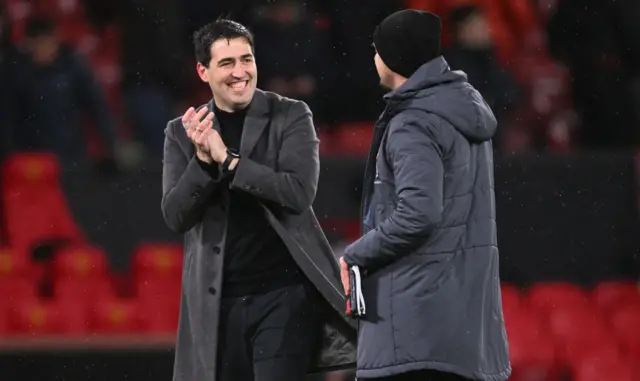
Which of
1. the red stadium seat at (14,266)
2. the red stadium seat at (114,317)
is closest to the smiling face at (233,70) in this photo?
the red stadium seat at (114,317)

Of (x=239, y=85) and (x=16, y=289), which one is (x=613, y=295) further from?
(x=239, y=85)

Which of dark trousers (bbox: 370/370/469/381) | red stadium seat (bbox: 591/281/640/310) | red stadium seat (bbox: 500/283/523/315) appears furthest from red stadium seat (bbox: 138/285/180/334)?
dark trousers (bbox: 370/370/469/381)

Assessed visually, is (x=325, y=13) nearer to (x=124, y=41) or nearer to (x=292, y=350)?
(x=124, y=41)

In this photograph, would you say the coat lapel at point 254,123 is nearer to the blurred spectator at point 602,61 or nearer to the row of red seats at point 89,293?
the row of red seats at point 89,293

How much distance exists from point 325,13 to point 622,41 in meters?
2.00

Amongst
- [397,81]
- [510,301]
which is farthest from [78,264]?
[397,81]

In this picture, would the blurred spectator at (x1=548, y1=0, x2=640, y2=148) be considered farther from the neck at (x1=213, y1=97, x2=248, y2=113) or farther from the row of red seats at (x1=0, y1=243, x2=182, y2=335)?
the neck at (x1=213, y1=97, x2=248, y2=113)

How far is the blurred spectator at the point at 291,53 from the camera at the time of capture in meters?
9.15

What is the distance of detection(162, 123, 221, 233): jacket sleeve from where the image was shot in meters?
4.71

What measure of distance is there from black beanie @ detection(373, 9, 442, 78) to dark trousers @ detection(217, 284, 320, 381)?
0.94m

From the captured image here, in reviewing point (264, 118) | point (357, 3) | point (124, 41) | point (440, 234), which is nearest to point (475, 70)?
point (357, 3)

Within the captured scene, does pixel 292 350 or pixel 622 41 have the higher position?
pixel 622 41

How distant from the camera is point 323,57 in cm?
928

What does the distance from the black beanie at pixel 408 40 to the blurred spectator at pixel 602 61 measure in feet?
16.7
